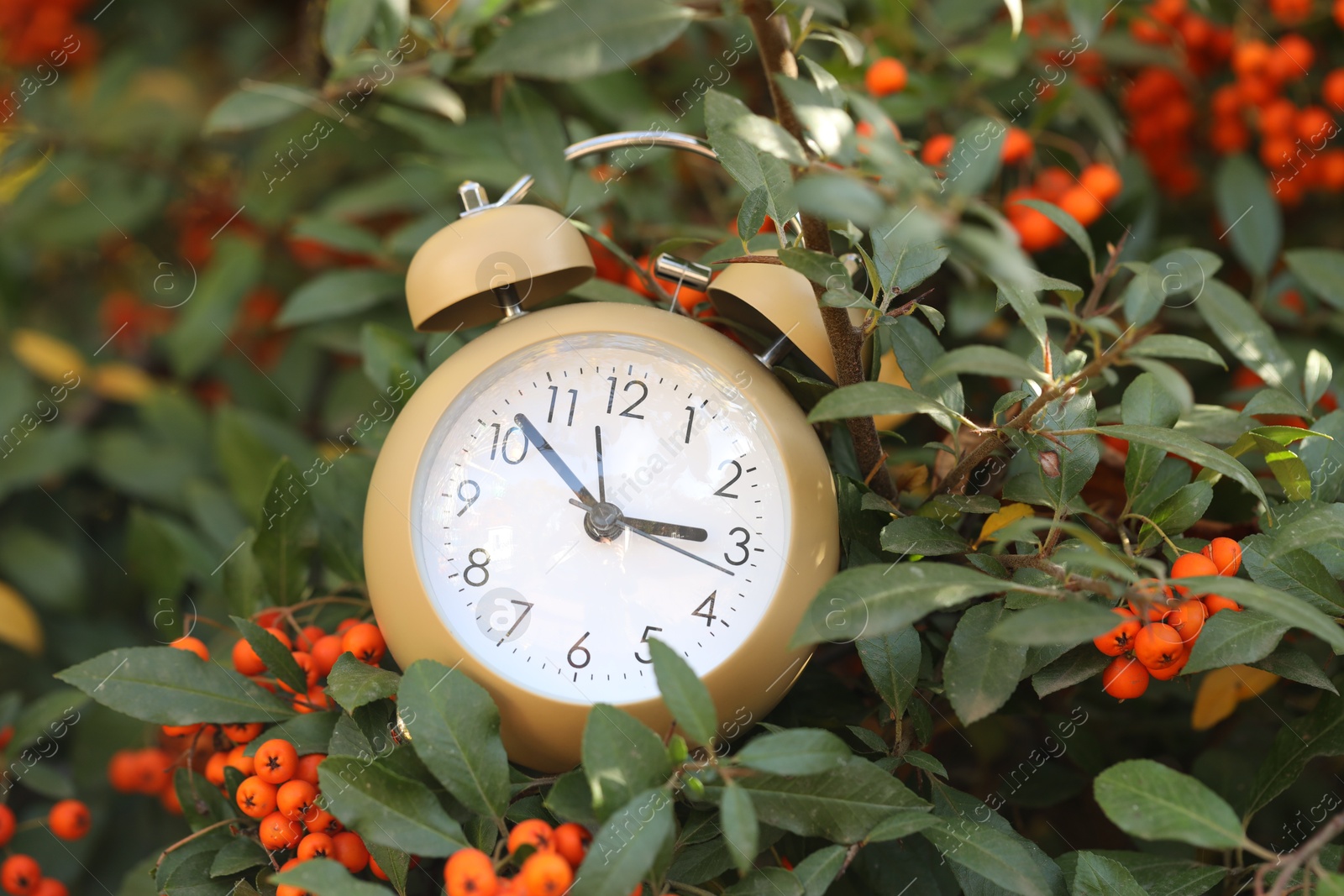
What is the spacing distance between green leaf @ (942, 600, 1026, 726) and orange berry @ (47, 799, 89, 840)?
34.8 inches

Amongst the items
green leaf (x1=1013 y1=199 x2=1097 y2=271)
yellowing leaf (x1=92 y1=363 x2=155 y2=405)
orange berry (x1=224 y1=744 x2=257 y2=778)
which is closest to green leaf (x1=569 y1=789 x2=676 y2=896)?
orange berry (x1=224 y1=744 x2=257 y2=778)

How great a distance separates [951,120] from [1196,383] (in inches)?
16.8

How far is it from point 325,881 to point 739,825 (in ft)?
0.84

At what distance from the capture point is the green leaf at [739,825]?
0.56 m

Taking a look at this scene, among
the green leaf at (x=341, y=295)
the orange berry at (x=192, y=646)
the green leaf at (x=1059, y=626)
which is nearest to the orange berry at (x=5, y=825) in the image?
the orange berry at (x=192, y=646)

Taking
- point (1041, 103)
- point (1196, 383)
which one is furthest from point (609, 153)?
point (1196, 383)

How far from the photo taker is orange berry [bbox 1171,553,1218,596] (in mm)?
676

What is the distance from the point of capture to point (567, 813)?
64 centimetres

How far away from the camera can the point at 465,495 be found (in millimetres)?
719

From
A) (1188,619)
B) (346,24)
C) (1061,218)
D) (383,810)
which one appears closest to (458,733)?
(383,810)

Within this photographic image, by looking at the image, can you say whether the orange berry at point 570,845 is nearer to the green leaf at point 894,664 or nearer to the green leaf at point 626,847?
the green leaf at point 626,847

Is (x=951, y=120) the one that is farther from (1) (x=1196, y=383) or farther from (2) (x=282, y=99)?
(2) (x=282, y=99)

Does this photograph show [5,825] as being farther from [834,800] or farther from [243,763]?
[834,800]

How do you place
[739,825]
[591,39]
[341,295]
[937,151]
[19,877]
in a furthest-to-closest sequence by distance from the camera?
[341,295] → [937,151] → [19,877] → [591,39] → [739,825]
